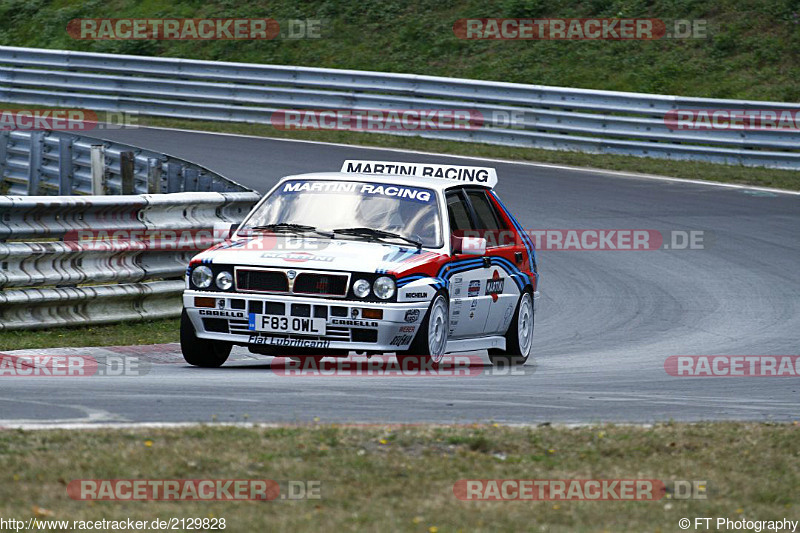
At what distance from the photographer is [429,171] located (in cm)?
1134

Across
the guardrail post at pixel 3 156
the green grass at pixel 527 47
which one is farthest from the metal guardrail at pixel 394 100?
the guardrail post at pixel 3 156

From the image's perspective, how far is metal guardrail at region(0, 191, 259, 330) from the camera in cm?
1038

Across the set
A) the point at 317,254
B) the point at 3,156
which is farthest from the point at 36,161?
the point at 317,254

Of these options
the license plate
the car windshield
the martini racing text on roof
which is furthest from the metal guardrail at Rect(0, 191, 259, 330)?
the martini racing text on roof

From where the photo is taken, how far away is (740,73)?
85.4ft

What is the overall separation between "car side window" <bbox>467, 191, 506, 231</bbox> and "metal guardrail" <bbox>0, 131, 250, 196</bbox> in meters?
3.33

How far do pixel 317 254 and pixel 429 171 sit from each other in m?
2.34

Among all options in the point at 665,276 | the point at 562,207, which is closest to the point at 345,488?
the point at 665,276

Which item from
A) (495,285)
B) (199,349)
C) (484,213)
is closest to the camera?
(199,349)

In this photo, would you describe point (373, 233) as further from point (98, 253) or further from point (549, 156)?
point (549, 156)

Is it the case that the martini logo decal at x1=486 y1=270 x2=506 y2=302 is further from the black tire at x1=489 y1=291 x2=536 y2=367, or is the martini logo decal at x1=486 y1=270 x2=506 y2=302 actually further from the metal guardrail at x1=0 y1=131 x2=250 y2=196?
the metal guardrail at x1=0 y1=131 x2=250 y2=196

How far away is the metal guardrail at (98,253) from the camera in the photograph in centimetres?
1038

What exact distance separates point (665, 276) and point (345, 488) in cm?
1031

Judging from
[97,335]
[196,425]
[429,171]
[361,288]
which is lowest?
[97,335]
